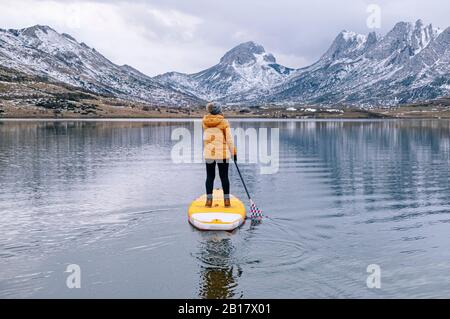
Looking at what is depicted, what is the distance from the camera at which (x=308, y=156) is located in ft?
211

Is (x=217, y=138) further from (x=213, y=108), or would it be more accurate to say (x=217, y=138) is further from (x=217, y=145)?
(x=213, y=108)

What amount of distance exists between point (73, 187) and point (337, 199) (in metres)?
19.1

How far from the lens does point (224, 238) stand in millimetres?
22297

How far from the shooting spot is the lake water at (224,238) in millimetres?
16766

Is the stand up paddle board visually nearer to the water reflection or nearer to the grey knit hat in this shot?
the water reflection

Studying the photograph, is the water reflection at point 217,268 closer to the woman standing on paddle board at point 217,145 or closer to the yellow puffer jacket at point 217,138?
the woman standing on paddle board at point 217,145

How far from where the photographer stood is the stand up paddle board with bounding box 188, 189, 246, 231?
76.8 ft

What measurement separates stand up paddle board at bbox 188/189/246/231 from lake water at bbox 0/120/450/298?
50cm

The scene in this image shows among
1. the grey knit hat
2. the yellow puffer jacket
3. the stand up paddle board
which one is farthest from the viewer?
the yellow puffer jacket

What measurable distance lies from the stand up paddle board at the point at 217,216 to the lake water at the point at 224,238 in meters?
0.50
